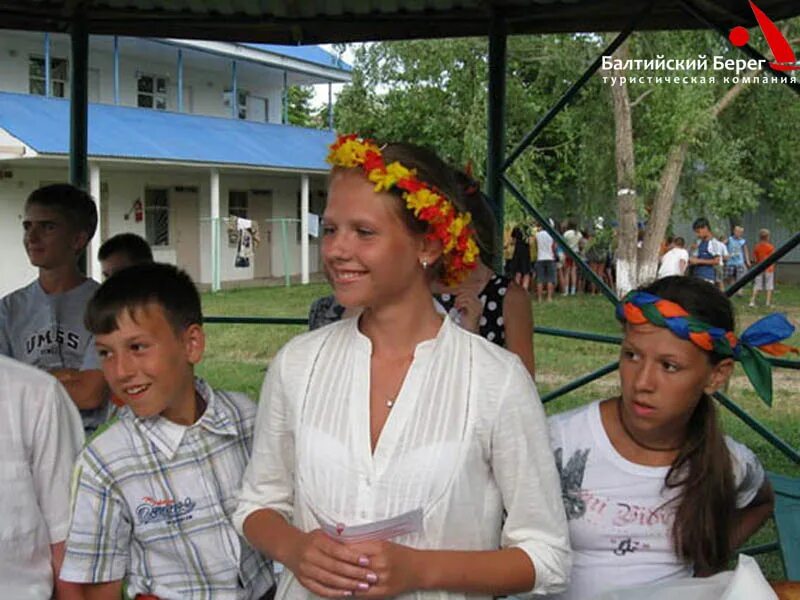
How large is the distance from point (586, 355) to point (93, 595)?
1186 centimetres

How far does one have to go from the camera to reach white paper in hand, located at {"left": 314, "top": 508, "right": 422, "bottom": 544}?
1.68 meters

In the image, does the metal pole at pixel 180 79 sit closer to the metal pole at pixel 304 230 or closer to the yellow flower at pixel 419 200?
the metal pole at pixel 304 230

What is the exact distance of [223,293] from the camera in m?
21.8

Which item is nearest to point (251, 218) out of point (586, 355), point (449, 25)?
point (586, 355)

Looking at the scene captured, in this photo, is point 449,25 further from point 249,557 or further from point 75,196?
point 249,557

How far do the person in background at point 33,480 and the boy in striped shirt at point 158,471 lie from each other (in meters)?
0.04

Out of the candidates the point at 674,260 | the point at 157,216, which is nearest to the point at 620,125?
the point at 674,260

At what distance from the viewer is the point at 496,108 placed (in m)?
5.14

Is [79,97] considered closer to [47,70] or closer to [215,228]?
[47,70]

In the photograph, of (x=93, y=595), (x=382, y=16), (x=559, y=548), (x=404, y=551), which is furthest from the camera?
(x=382, y=16)

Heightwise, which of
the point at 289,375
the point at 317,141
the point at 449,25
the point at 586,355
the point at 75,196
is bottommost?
the point at 586,355

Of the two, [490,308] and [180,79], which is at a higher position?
[180,79]

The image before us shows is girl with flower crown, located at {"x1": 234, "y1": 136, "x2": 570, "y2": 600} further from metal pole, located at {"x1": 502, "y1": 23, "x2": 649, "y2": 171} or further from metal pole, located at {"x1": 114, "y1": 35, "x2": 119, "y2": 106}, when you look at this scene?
metal pole, located at {"x1": 114, "y1": 35, "x2": 119, "y2": 106}

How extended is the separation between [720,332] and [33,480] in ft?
5.08
